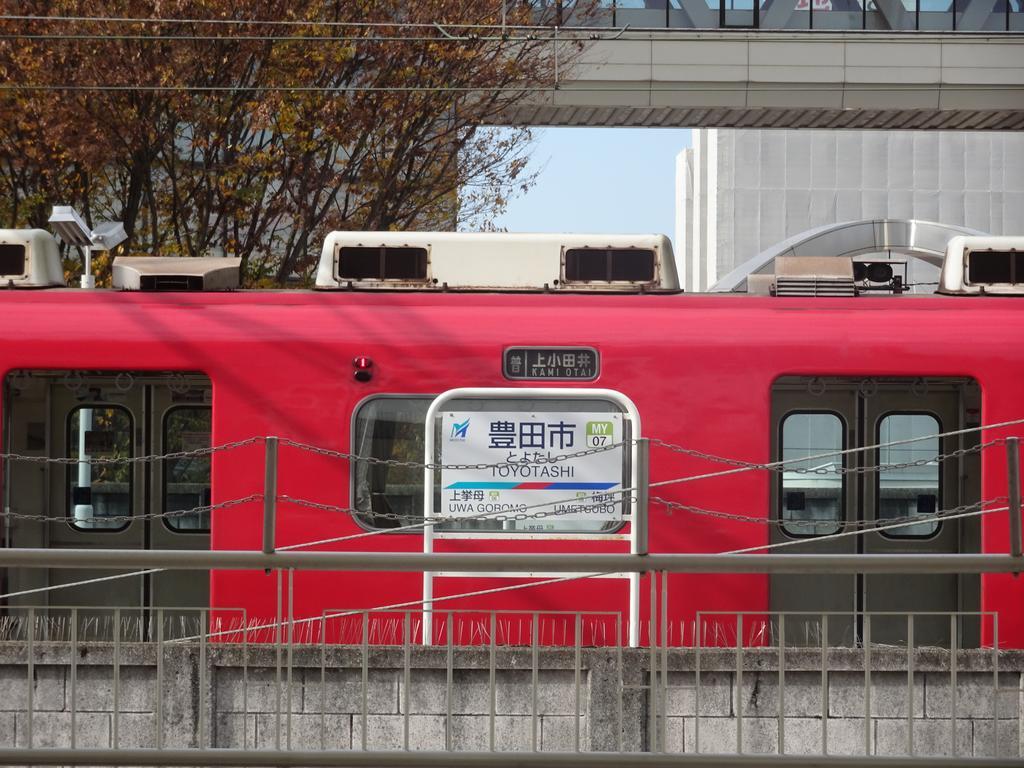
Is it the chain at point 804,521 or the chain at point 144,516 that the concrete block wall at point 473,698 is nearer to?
the chain at point 144,516

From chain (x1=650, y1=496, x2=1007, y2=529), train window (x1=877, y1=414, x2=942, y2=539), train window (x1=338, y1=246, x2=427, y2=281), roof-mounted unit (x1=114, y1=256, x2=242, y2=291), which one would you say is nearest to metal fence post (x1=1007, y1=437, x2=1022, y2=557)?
chain (x1=650, y1=496, x2=1007, y2=529)

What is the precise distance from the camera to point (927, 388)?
10484 millimetres

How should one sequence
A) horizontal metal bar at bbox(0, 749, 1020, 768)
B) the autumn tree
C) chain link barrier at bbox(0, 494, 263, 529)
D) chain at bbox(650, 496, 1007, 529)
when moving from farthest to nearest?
the autumn tree → chain at bbox(650, 496, 1007, 529) → chain link barrier at bbox(0, 494, 263, 529) → horizontal metal bar at bbox(0, 749, 1020, 768)

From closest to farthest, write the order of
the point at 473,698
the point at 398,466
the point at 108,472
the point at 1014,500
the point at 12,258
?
the point at 1014,500
the point at 473,698
the point at 398,466
the point at 108,472
the point at 12,258

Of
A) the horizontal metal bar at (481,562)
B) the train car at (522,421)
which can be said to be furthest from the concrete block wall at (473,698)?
the horizontal metal bar at (481,562)

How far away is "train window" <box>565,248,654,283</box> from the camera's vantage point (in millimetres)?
10891

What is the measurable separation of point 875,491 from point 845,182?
153ft

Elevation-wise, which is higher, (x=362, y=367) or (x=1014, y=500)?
(x=362, y=367)

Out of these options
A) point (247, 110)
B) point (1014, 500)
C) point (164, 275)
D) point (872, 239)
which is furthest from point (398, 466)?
point (872, 239)

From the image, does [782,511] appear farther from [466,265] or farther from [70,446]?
[70,446]

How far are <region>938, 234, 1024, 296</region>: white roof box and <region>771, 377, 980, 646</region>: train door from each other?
0.77 m

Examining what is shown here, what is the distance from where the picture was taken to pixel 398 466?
10164mm

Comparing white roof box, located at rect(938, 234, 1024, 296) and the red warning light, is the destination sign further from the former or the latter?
white roof box, located at rect(938, 234, 1024, 296)

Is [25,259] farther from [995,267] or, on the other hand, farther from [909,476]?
[995,267]
